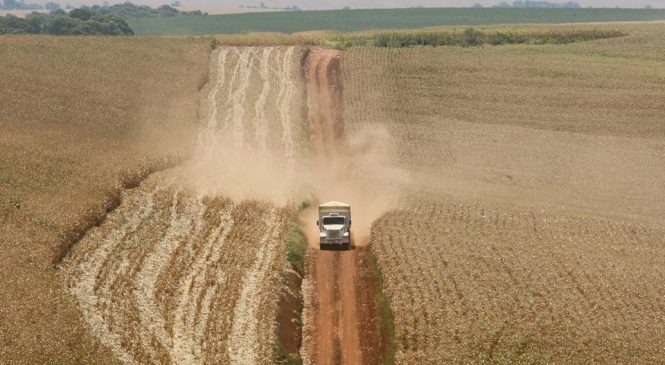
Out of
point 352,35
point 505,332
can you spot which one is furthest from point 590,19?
point 505,332

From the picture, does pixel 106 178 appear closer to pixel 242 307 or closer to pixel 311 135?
pixel 242 307

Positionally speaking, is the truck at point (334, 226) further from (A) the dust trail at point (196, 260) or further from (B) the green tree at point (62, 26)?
(B) the green tree at point (62, 26)

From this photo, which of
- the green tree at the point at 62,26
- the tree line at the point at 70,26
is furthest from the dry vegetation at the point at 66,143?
the green tree at the point at 62,26

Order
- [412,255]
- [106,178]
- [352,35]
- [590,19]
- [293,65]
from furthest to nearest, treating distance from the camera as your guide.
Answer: [590,19] < [352,35] < [293,65] < [106,178] < [412,255]

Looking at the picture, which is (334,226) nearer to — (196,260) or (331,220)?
(331,220)

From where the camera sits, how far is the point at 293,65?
3260 inches

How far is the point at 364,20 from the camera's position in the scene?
169875mm

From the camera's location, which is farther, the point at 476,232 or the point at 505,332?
the point at 476,232

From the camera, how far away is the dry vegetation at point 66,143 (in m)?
27.4

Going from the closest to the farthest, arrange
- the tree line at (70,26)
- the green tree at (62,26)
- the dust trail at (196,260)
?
the dust trail at (196,260) → the tree line at (70,26) → the green tree at (62,26)

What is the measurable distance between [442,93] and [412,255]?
40.6m

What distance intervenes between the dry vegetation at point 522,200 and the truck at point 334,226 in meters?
1.79

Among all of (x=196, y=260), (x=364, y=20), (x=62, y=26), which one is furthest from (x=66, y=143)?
(x=364, y=20)

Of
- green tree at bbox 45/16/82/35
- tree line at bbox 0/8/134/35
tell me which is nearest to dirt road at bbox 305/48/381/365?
tree line at bbox 0/8/134/35
